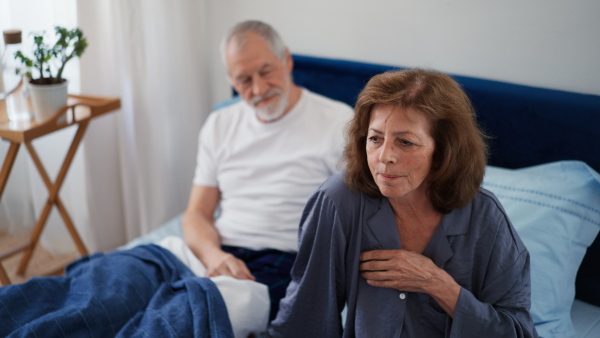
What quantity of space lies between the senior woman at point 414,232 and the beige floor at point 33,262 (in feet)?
4.83

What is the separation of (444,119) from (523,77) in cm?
80

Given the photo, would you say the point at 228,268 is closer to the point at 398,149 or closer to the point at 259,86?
the point at 259,86

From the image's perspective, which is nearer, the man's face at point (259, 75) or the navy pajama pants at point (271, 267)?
the navy pajama pants at point (271, 267)

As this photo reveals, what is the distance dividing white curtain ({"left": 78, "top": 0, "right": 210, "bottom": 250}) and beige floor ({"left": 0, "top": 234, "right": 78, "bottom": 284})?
0.19m

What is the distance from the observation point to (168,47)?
2709 millimetres

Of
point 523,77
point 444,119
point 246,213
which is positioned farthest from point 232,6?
point 444,119

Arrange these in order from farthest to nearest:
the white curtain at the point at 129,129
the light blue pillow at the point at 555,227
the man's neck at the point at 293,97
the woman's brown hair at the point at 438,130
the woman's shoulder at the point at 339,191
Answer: the white curtain at the point at 129,129 → the man's neck at the point at 293,97 → the light blue pillow at the point at 555,227 → the woman's shoulder at the point at 339,191 → the woman's brown hair at the point at 438,130

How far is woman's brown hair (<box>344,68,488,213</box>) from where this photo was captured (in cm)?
135

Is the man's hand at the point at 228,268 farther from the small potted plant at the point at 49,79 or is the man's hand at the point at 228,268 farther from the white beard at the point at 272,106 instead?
the small potted plant at the point at 49,79

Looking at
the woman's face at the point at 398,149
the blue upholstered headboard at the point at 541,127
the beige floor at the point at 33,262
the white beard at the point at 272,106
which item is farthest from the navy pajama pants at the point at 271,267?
the beige floor at the point at 33,262

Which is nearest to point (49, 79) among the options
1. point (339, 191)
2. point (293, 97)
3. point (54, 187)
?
point (54, 187)

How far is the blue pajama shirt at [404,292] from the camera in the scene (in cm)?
144

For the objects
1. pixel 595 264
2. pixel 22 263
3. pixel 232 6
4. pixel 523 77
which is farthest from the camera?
pixel 232 6

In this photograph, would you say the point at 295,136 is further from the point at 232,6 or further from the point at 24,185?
the point at 24,185
